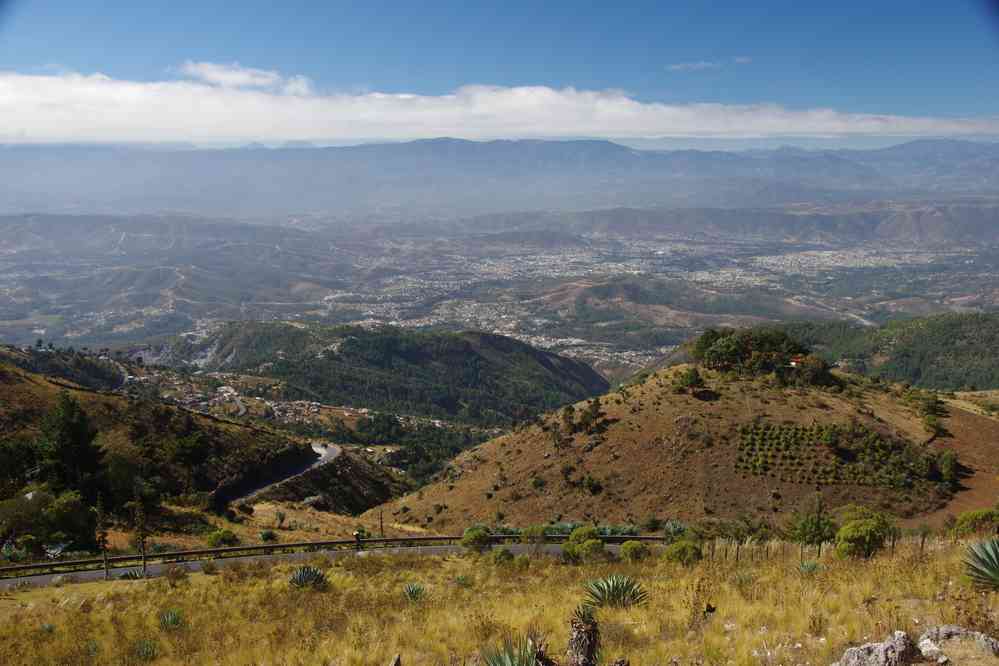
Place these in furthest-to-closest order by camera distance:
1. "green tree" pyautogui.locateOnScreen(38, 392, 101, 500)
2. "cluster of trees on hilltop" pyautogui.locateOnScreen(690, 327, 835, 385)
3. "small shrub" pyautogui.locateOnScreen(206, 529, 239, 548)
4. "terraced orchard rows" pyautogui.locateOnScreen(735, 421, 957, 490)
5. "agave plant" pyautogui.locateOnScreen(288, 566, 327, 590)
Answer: "cluster of trees on hilltop" pyautogui.locateOnScreen(690, 327, 835, 385)
"terraced orchard rows" pyautogui.locateOnScreen(735, 421, 957, 490)
"green tree" pyautogui.locateOnScreen(38, 392, 101, 500)
"small shrub" pyautogui.locateOnScreen(206, 529, 239, 548)
"agave plant" pyautogui.locateOnScreen(288, 566, 327, 590)

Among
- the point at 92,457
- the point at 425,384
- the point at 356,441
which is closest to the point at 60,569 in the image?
the point at 92,457

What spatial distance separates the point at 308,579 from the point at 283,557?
5.63 metres

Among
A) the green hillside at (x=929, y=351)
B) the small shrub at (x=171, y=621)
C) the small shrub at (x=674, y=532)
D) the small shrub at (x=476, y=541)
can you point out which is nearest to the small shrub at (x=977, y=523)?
the small shrub at (x=674, y=532)

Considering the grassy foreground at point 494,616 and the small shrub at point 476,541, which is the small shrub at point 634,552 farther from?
the small shrub at point 476,541

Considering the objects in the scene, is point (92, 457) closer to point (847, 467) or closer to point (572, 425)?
point (572, 425)

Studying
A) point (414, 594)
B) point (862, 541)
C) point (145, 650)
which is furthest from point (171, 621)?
point (862, 541)

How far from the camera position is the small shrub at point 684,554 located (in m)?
15.2

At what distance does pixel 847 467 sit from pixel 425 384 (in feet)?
336

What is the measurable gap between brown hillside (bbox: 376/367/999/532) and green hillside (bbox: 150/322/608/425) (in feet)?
204

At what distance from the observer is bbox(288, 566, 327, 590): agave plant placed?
14906mm

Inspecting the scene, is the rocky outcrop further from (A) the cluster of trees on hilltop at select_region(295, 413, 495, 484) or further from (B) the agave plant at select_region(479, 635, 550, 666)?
(A) the cluster of trees on hilltop at select_region(295, 413, 495, 484)

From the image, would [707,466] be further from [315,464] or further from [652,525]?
[315,464]

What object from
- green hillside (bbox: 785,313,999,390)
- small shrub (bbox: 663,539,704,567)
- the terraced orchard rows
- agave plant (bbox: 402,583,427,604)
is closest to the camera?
agave plant (bbox: 402,583,427,604)

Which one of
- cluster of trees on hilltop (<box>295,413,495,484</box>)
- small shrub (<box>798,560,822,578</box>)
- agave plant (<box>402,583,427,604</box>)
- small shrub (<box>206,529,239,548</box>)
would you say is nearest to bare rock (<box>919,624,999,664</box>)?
small shrub (<box>798,560,822,578</box>)
